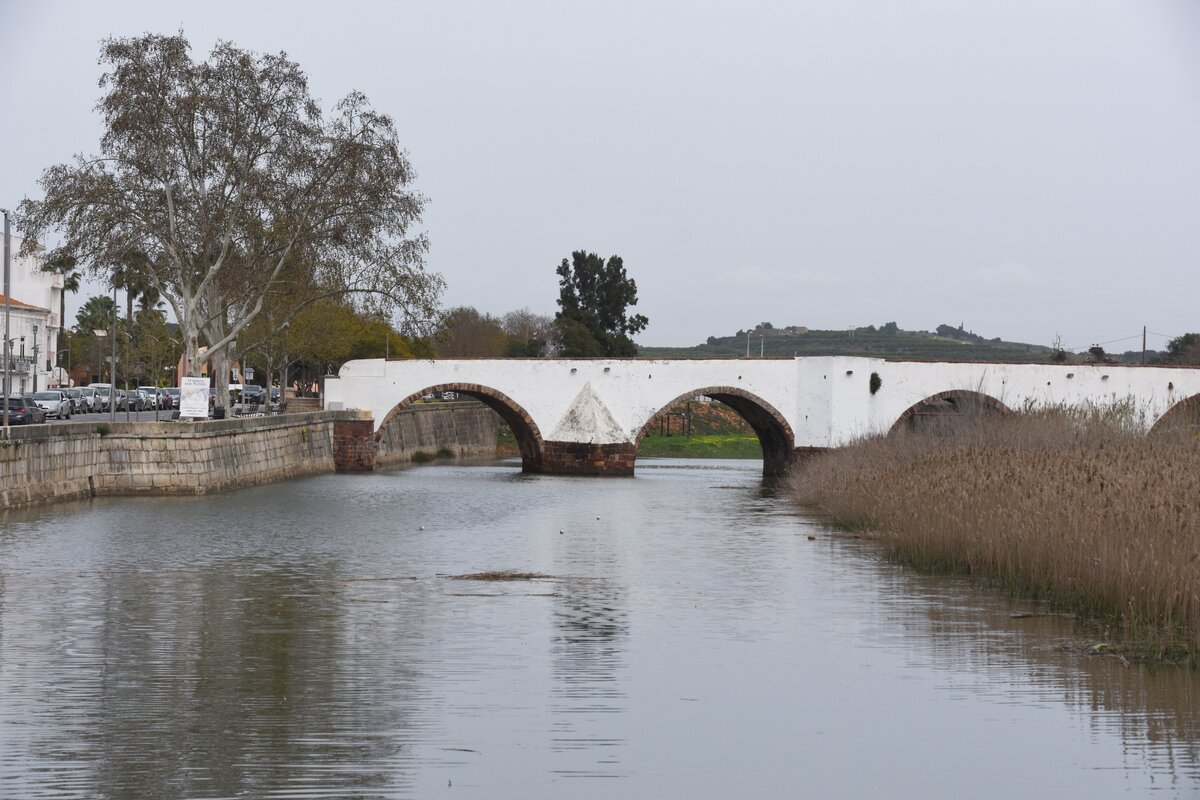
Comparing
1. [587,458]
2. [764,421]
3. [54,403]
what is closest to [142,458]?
[587,458]

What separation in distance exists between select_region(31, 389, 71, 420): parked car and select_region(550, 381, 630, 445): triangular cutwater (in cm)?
2035

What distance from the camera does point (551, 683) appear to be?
13.0 m

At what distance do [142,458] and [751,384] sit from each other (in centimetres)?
2350

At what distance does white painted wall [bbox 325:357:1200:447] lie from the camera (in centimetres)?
5247

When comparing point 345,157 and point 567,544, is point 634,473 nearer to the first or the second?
point 345,157

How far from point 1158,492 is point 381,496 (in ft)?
84.4

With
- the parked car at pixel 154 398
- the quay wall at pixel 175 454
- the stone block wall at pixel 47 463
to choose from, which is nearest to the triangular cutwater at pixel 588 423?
the quay wall at pixel 175 454

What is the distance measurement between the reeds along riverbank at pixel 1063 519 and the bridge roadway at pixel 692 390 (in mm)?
20696

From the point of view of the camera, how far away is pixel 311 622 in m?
16.4

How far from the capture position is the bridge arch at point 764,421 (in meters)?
53.1

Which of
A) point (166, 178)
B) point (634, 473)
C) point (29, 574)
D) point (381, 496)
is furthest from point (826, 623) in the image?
point (634, 473)

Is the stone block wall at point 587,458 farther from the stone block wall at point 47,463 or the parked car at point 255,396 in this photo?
the parked car at point 255,396

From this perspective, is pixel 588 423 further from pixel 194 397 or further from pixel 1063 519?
pixel 1063 519

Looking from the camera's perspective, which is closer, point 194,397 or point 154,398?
point 194,397
